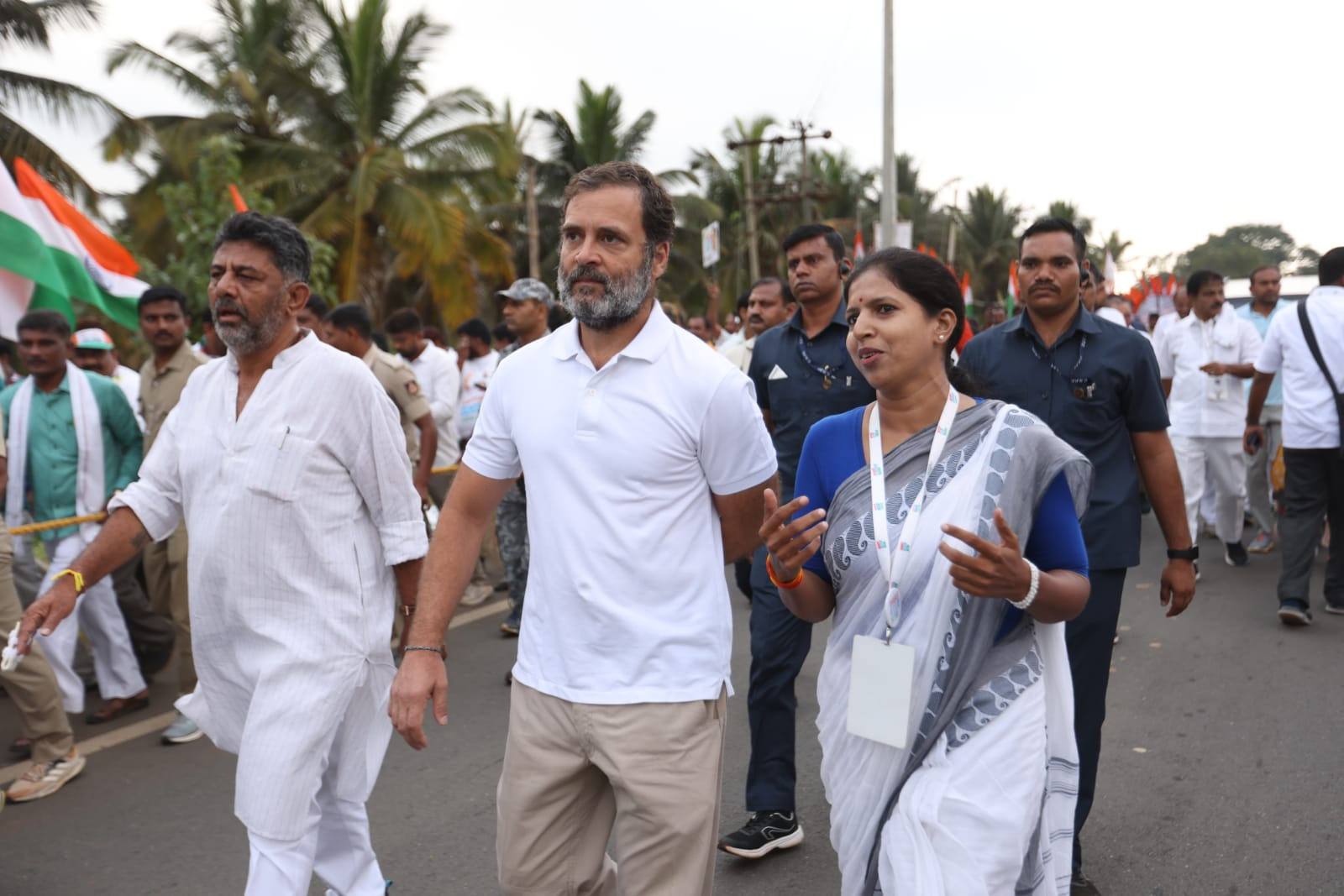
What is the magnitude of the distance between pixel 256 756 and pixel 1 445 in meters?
2.63

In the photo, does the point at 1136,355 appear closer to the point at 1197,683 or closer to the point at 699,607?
the point at 699,607

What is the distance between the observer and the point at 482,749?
5391 mm

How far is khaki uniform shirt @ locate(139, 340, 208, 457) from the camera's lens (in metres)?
6.16

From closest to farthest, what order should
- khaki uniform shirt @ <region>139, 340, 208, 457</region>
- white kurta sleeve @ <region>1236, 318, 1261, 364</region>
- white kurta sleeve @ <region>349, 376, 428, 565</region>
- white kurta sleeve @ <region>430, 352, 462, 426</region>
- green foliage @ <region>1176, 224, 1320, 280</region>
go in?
white kurta sleeve @ <region>349, 376, 428, 565</region>, khaki uniform shirt @ <region>139, 340, 208, 457</region>, white kurta sleeve @ <region>1236, 318, 1261, 364</region>, white kurta sleeve @ <region>430, 352, 462, 426</region>, green foliage @ <region>1176, 224, 1320, 280</region>

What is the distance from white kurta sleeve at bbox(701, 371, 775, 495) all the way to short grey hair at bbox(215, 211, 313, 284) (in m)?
1.43

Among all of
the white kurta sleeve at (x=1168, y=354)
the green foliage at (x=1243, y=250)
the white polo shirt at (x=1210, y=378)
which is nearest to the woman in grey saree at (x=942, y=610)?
the white polo shirt at (x=1210, y=378)

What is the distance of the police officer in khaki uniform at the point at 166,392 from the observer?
5973 mm

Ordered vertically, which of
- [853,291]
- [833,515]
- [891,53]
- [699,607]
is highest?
[891,53]

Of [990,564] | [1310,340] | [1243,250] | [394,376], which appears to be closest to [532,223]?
[394,376]

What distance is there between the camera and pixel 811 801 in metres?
4.70

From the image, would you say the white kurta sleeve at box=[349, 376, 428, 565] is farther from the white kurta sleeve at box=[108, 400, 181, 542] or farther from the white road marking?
the white road marking

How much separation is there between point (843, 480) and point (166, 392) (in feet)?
14.8

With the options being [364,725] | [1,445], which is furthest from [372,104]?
[364,725]

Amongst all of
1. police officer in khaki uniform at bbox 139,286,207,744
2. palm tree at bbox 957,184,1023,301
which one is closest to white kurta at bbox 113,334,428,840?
police officer in khaki uniform at bbox 139,286,207,744
